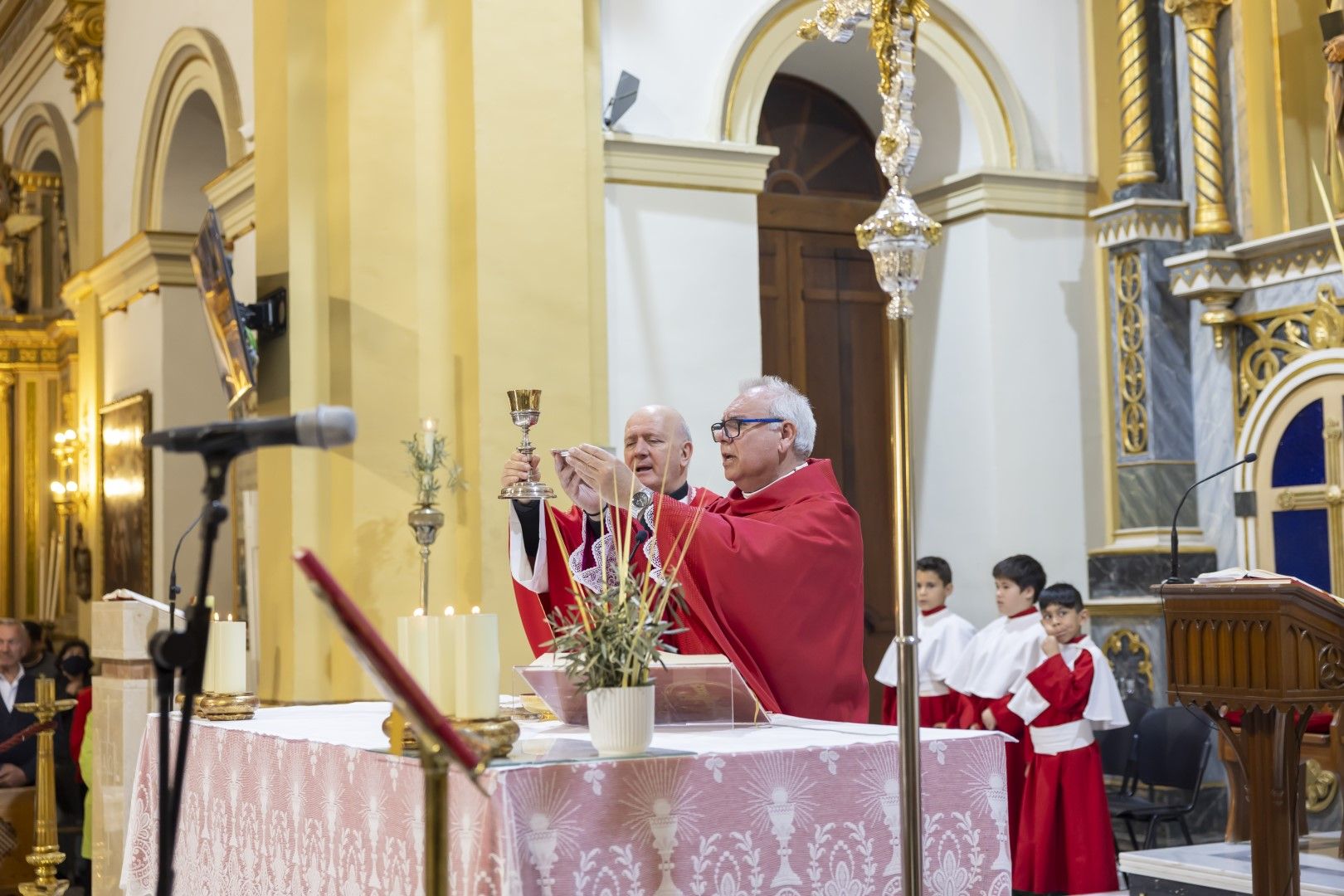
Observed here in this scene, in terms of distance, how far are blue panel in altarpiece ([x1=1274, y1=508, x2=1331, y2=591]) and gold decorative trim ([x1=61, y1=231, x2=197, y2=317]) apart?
671 centimetres

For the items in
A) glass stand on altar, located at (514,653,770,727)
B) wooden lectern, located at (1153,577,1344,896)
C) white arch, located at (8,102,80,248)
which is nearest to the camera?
glass stand on altar, located at (514,653,770,727)

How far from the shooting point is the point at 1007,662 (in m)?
7.72

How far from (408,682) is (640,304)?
6.10 m

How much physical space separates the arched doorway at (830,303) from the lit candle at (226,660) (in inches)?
219

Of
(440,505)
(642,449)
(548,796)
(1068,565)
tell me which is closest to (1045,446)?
→ (1068,565)

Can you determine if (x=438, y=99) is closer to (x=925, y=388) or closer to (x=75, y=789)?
(x=925, y=388)

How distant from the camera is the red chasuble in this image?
3.90 metres

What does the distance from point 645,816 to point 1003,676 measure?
5288mm

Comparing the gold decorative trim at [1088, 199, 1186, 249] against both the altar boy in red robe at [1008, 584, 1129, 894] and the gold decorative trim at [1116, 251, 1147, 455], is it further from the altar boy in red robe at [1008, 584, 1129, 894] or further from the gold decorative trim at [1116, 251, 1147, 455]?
the altar boy in red robe at [1008, 584, 1129, 894]

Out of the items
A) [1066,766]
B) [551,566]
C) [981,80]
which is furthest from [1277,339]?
[551,566]

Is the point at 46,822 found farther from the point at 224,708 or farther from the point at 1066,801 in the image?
the point at 1066,801

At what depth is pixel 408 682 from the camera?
2043 millimetres

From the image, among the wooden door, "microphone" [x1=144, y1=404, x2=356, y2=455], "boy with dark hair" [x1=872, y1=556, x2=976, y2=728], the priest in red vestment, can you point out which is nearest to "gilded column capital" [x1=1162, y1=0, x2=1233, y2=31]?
the wooden door

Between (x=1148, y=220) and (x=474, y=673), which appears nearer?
(x=474, y=673)
